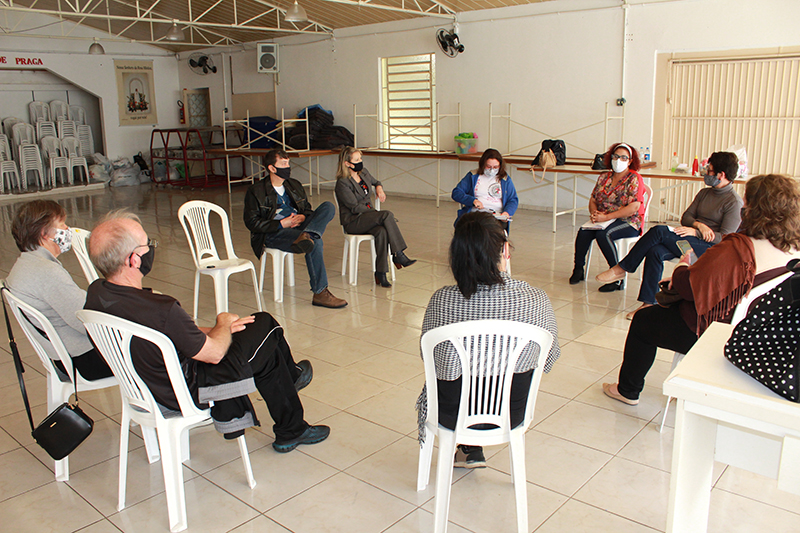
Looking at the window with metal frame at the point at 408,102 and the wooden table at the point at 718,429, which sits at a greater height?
the window with metal frame at the point at 408,102

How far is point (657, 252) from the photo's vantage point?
4164 mm

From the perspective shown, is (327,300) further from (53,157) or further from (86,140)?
(86,140)

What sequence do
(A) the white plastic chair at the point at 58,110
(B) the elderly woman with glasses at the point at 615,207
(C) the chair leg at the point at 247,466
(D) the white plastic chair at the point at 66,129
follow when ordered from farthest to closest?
(A) the white plastic chair at the point at 58,110 → (D) the white plastic chair at the point at 66,129 → (B) the elderly woman with glasses at the point at 615,207 → (C) the chair leg at the point at 247,466

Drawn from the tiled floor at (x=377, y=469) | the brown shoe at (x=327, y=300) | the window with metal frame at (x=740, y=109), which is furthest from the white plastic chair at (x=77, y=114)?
the window with metal frame at (x=740, y=109)

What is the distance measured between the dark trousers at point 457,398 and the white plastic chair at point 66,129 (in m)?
12.7

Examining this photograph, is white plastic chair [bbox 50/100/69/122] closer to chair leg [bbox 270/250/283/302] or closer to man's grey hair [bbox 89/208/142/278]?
chair leg [bbox 270/250/283/302]

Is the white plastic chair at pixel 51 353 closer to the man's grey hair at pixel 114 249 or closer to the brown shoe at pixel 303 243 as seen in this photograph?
the man's grey hair at pixel 114 249

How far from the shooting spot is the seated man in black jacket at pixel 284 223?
4.57m

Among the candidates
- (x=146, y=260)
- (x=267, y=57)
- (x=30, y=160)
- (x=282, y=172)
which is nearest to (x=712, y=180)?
(x=282, y=172)

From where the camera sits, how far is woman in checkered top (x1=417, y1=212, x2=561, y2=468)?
1994 mm

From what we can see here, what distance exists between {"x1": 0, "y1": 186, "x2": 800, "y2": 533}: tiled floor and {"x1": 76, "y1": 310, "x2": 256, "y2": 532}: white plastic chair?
155 millimetres

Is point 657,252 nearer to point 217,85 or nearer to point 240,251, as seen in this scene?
point 240,251

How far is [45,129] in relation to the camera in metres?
12.3

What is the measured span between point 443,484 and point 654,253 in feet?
9.06
